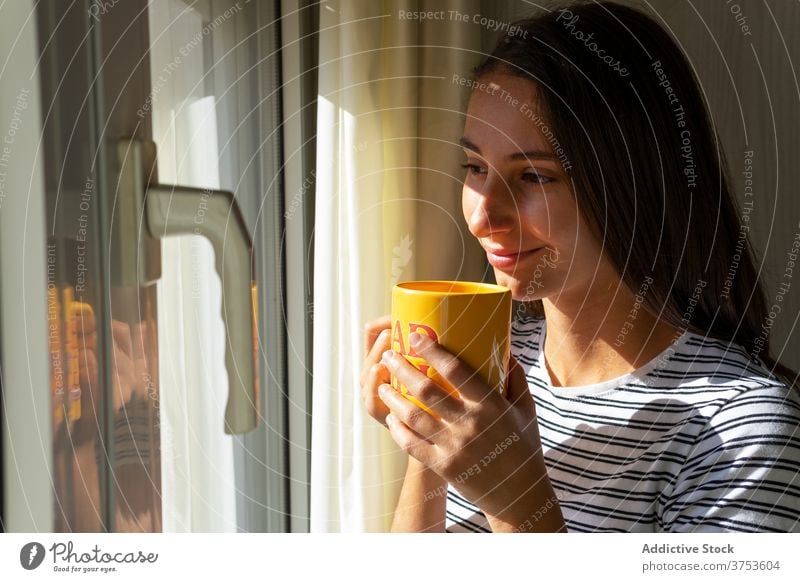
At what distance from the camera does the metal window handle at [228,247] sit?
347 millimetres

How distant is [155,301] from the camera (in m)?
0.36

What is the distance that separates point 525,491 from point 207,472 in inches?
7.6

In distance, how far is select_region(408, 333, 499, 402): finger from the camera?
29cm

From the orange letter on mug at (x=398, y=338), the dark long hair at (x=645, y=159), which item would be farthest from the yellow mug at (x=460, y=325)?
the dark long hair at (x=645, y=159)

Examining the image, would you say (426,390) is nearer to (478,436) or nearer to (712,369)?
(478,436)

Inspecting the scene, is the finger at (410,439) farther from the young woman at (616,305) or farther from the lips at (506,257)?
the lips at (506,257)

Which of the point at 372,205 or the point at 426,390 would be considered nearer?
the point at 426,390

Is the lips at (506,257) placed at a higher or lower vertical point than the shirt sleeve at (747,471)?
higher

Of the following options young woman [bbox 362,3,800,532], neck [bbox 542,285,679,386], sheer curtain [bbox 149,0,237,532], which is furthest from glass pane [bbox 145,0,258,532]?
neck [bbox 542,285,679,386]

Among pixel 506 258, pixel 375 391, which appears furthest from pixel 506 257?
pixel 375 391

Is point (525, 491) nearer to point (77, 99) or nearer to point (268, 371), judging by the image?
point (268, 371)

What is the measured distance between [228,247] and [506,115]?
171 mm

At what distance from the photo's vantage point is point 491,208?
1.21 feet
